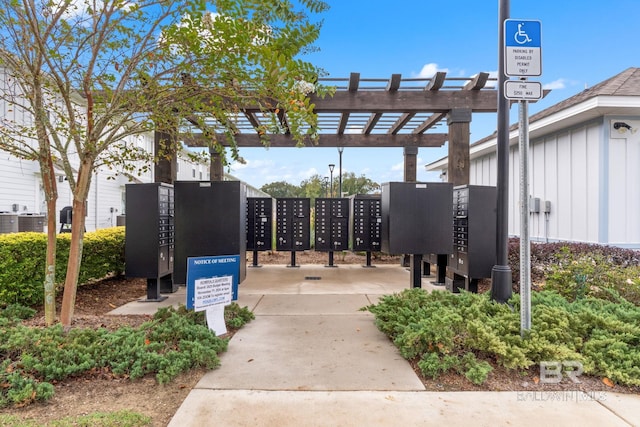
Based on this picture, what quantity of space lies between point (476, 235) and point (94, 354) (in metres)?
4.92

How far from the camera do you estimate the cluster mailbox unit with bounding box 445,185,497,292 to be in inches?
213

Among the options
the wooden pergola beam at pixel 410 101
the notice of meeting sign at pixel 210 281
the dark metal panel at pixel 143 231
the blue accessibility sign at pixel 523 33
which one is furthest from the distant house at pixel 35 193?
the blue accessibility sign at pixel 523 33

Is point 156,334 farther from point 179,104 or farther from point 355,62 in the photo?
point 355,62

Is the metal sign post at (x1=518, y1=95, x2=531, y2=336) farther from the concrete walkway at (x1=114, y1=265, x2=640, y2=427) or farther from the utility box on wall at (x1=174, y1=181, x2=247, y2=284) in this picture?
the utility box on wall at (x1=174, y1=181, x2=247, y2=284)

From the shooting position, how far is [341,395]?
250cm

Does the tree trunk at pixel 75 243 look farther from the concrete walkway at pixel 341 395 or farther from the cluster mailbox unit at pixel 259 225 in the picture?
the cluster mailbox unit at pixel 259 225

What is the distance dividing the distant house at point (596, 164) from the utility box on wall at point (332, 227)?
488cm

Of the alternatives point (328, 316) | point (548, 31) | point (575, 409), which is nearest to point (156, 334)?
point (328, 316)

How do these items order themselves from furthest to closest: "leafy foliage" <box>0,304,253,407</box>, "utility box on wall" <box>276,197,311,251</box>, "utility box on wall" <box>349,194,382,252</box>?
"utility box on wall" <box>276,197,311,251</box> < "utility box on wall" <box>349,194,382,252</box> < "leafy foliage" <box>0,304,253,407</box>

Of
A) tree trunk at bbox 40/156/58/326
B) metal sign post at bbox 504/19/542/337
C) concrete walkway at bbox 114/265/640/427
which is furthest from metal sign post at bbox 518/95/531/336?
tree trunk at bbox 40/156/58/326

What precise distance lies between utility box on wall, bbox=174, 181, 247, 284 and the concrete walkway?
1.57m

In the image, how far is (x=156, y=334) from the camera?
3225mm

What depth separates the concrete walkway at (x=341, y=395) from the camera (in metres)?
2.23

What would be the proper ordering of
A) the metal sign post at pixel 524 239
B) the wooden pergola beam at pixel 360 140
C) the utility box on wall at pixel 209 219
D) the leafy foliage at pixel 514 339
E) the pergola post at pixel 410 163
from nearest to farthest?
the leafy foliage at pixel 514 339, the metal sign post at pixel 524 239, the utility box on wall at pixel 209 219, the wooden pergola beam at pixel 360 140, the pergola post at pixel 410 163
